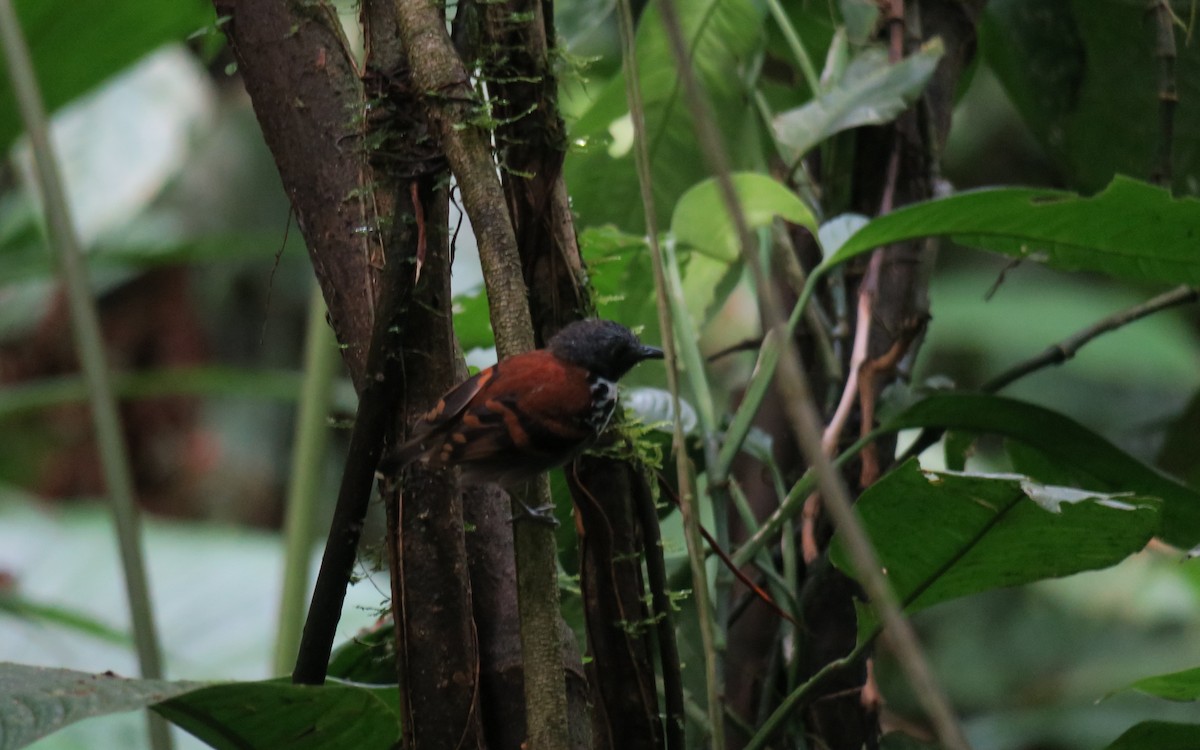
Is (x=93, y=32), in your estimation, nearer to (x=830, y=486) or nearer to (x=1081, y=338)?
(x=1081, y=338)

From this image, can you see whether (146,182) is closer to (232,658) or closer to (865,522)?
(232,658)

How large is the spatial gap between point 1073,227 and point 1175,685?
0.55 m

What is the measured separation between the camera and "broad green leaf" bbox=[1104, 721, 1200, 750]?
123 cm

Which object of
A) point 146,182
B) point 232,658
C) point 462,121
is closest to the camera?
point 462,121

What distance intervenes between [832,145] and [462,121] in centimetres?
98

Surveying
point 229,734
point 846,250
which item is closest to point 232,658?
point 229,734

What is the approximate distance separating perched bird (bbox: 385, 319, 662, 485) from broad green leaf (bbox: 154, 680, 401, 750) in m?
0.23

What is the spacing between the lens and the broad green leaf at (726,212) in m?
1.50

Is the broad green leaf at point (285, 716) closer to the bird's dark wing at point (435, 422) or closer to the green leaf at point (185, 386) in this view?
the bird's dark wing at point (435, 422)

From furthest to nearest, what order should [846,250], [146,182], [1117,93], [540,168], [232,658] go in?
[146,182], [232,658], [1117,93], [846,250], [540,168]

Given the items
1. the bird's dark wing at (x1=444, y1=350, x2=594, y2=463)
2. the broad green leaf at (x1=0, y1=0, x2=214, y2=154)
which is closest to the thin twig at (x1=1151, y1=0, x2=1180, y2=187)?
the bird's dark wing at (x1=444, y1=350, x2=594, y2=463)

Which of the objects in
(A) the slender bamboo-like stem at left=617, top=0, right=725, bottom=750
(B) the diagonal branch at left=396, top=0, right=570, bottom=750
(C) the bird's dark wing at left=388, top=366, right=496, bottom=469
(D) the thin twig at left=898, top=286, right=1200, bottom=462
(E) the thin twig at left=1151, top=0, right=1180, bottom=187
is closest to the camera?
(A) the slender bamboo-like stem at left=617, top=0, right=725, bottom=750

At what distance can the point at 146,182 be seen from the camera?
3.08m

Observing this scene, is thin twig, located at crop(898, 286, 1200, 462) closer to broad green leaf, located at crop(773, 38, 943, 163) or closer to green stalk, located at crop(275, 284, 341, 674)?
broad green leaf, located at crop(773, 38, 943, 163)
